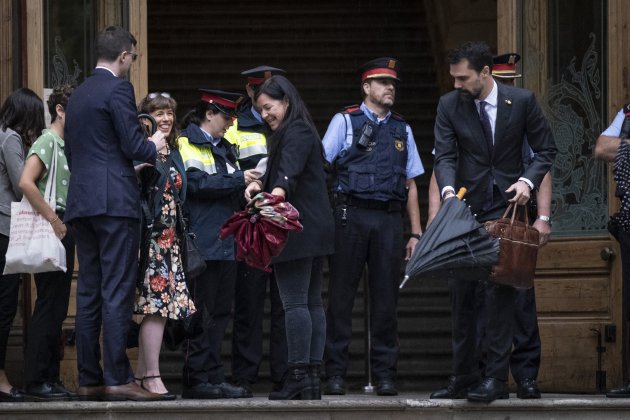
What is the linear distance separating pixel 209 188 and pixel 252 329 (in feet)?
3.13

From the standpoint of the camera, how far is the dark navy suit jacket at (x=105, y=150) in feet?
28.4

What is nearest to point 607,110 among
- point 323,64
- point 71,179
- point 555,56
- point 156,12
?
point 555,56

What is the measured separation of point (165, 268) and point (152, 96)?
1.05m

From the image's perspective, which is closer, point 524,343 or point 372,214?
point 524,343

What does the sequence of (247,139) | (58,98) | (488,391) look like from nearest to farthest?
(488,391), (58,98), (247,139)

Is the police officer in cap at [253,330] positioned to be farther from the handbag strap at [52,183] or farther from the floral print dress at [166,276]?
the handbag strap at [52,183]

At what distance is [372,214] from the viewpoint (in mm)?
9992

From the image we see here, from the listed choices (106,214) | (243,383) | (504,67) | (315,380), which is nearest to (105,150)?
(106,214)

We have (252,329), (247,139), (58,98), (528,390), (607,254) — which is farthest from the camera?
(607,254)

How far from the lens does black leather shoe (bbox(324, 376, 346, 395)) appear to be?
383 inches

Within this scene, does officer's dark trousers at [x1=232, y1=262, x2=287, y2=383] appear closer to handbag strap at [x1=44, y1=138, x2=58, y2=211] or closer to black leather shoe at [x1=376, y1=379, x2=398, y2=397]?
black leather shoe at [x1=376, y1=379, x2=398, y2=397]

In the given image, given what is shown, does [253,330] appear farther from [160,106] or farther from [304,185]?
[160,106]

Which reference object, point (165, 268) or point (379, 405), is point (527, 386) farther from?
point (165, 268)

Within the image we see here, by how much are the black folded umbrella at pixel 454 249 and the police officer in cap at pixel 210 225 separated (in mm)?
1410
